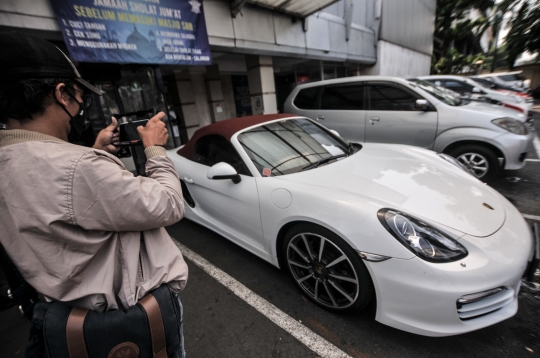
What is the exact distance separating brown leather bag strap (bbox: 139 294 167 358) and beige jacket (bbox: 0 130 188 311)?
0.04 metres

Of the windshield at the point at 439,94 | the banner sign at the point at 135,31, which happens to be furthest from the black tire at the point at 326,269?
the banner sign at the point at 135,31

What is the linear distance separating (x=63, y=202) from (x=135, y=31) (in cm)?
476

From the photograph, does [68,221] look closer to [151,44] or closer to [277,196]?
[277,196]

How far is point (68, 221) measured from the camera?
721mm

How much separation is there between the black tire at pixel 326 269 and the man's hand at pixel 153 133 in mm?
1163

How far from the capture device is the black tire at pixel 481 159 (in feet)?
11.7

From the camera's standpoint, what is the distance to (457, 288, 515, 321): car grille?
1364mm

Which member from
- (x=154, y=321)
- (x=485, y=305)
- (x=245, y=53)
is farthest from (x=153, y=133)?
(x=245, y=53)

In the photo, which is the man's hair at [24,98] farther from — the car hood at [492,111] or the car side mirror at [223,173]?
the car hood at [492,111]

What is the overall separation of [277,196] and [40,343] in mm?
1470

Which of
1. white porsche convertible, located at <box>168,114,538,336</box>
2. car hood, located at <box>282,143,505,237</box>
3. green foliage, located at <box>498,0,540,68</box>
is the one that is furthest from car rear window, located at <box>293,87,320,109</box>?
green foliage, located at <box>498,0,540,68</box>

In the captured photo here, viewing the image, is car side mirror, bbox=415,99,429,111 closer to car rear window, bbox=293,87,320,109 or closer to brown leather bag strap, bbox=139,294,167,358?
car rear window, bbox=293,87,320,109

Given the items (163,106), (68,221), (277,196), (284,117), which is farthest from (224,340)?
(163,106)

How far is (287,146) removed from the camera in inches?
97.3
